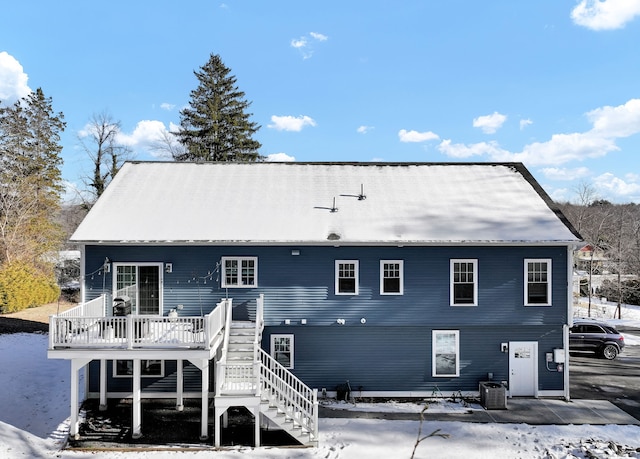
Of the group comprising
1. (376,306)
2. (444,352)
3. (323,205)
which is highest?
(323,205)

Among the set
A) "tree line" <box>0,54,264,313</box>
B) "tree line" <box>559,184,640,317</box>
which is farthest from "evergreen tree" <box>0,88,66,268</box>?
"tree line" <box>559,184,640,317</box>

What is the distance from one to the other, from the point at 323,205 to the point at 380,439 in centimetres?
828

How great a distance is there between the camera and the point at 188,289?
13.9 metres

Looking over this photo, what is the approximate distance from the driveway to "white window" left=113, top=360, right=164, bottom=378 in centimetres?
1481

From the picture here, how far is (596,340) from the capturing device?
60.7ft

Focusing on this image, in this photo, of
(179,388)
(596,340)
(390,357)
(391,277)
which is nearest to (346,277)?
(391,277)

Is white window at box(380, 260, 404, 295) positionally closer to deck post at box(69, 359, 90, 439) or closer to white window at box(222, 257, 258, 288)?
white window at box(222, 257, 258, 288)

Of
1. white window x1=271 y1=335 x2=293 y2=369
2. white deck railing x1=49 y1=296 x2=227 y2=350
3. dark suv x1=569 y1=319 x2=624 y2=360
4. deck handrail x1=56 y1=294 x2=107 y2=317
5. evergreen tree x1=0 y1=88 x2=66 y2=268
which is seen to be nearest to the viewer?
white deck railing x1=49 y1=296 x2=227 y2=350

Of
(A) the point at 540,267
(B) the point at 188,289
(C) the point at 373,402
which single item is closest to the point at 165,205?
(B) the point at 188,289

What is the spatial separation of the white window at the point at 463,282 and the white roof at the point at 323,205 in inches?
42.6

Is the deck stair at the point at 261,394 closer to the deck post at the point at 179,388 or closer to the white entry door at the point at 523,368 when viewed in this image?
the deck post at the point at 179,388

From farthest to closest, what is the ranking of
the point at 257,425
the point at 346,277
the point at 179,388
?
1. the point at 346,277
2. the point at 179,388
3. the point at 257,425

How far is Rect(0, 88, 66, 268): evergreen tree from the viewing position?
99.5 ft

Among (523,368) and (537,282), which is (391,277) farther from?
(523,368)
